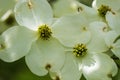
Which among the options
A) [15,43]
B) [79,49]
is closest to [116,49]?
[79,49]

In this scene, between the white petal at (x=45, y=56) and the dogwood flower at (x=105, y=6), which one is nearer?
the white petal at (x=45, y=56)

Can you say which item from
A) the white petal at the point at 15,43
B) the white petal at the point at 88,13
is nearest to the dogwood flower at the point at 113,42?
the white petal at the point at 88,13

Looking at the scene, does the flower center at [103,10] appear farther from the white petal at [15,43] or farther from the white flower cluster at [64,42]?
the white petal at [15,43]

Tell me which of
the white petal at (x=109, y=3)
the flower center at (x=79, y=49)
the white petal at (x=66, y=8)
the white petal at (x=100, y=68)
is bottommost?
the white petal at (x=100, y=68)

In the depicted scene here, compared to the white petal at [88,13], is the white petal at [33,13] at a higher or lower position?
higher

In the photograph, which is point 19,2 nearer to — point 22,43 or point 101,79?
point 22,43

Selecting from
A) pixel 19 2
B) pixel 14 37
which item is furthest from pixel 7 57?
pixel 19 2
